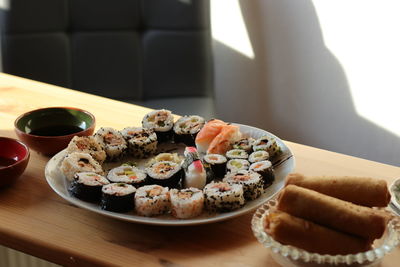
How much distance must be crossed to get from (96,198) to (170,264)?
21cm

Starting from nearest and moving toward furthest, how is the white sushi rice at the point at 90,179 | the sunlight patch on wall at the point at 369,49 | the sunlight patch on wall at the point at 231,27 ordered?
the white sushi rice at the point at 90,179 → the sunlight patch on wall at the point at 369,49 → the sunlight patch on wall at the point at 231,27

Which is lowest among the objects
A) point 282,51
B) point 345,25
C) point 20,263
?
point 20,263

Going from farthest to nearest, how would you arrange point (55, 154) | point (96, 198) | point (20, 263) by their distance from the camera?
point (20, 263), point (55, 154), point (96, 198)

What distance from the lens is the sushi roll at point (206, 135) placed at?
4.54 feet

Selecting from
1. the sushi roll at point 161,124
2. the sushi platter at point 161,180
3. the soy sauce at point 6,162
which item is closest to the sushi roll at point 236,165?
the sushi platter at point 161,180

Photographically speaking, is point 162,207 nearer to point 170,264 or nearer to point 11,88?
point 170,264

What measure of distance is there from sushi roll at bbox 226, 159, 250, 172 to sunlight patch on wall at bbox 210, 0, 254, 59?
1545 mm

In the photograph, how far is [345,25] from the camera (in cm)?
238

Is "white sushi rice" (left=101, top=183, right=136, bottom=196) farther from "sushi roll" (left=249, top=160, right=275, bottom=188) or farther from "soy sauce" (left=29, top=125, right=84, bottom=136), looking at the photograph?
"soy sauce" (left=29, top=125, right=84, bottom=136)

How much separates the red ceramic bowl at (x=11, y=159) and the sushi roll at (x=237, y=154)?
432mm

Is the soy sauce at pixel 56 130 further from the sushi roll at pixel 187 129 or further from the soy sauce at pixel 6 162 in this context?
the sushi roll at pixel 187 129

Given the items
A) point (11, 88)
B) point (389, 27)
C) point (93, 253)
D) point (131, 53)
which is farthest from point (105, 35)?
point (93, 253)

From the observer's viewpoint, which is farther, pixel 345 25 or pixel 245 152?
pixel 345 25

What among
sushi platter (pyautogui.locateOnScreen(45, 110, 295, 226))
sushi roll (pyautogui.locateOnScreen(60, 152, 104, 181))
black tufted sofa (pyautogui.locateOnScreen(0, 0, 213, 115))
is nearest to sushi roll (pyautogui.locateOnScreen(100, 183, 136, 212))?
sushi platter (pyautogui.locateOnScreen(45, 110, 295, 226))
